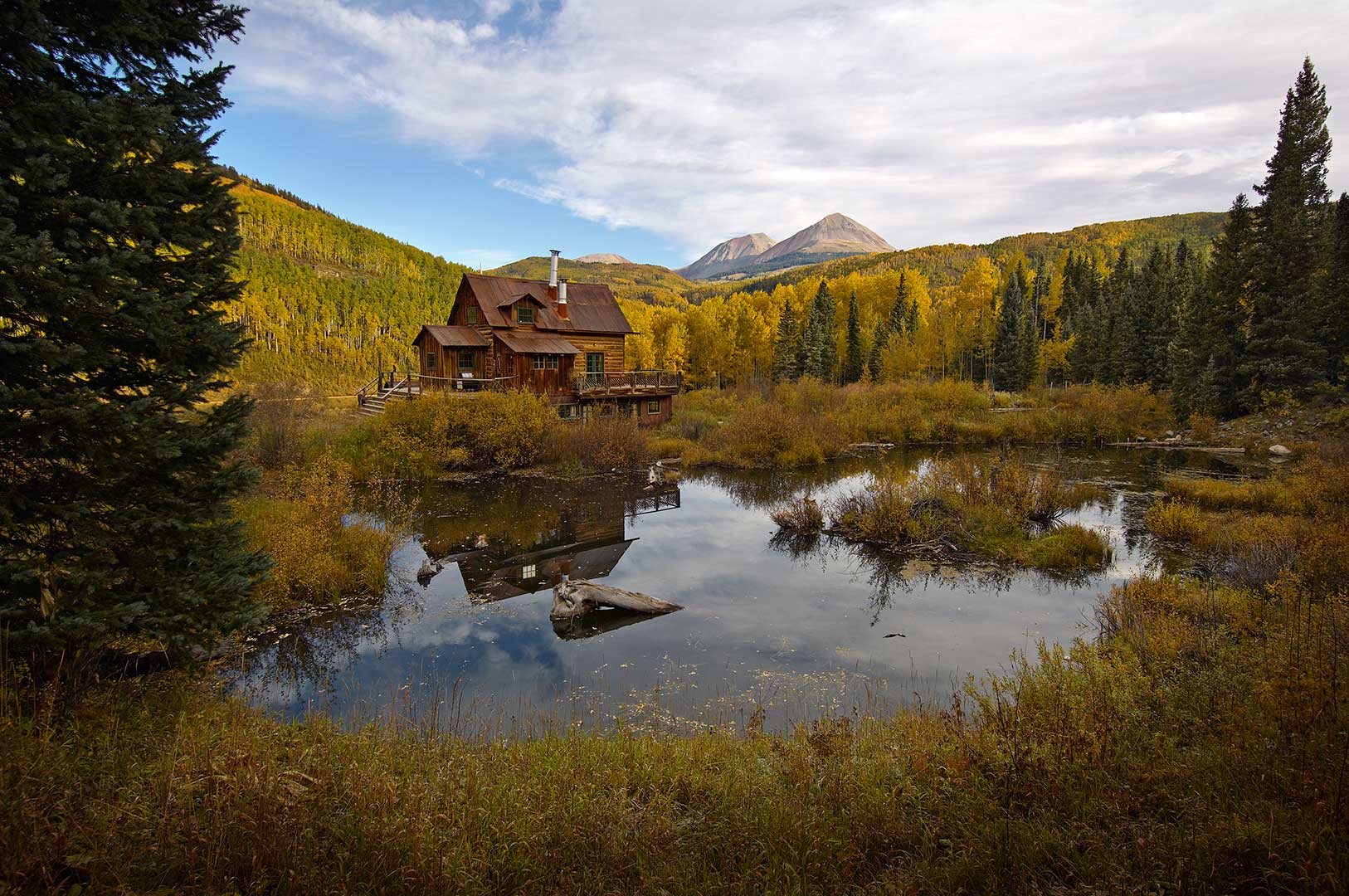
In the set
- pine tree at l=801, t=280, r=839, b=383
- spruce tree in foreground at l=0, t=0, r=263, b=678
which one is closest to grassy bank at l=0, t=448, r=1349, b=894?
spruce tree in foreground at l=0, t=0, r=263, b=678

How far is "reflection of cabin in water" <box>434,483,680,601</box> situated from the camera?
40.4 ft

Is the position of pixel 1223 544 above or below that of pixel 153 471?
below

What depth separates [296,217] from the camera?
103062mm

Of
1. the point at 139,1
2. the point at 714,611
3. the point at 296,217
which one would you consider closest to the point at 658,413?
the point at 714,611

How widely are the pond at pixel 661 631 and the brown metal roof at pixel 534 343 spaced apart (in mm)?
14211

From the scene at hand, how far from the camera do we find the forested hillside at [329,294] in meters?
75.5

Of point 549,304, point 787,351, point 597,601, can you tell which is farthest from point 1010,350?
point 597,601

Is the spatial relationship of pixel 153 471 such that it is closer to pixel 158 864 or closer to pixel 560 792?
pixel 158 864

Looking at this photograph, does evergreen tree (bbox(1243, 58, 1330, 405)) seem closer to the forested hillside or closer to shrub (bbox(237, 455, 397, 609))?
shrub (bbox(237, 455, 397, 609))

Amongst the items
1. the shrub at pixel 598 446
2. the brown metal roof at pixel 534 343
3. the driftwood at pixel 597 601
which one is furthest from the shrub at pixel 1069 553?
the brown metal roof at pixel 534 343

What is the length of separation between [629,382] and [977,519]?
2347 centimetres

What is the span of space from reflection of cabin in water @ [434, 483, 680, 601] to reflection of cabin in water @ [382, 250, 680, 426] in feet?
40.8

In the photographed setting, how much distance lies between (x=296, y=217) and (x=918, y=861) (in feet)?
419

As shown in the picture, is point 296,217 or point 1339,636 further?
point 296,217
